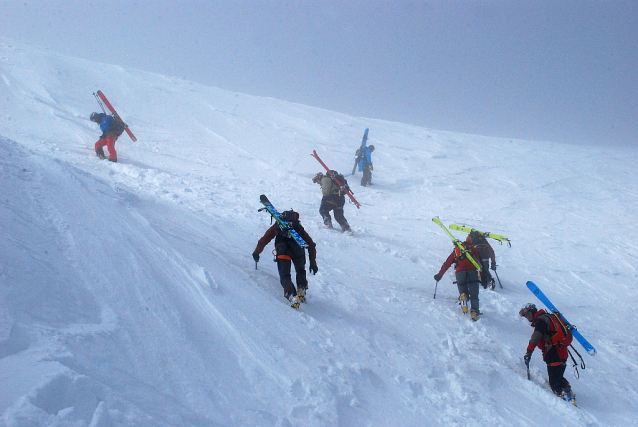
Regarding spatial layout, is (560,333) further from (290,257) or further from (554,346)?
(290,257)

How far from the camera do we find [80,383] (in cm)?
246

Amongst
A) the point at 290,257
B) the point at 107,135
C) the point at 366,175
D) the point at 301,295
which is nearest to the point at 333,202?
the point at 290,257

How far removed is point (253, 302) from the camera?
4.76 meters

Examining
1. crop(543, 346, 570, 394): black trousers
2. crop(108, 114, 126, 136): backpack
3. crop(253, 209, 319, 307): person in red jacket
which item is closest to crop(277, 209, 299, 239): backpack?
crop(253, 209, 319, 307): person in red jacket

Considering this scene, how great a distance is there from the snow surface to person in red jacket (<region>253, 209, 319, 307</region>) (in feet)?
0.70

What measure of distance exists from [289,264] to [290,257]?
0.39 feet

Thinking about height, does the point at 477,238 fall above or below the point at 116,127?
below

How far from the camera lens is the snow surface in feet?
9.42

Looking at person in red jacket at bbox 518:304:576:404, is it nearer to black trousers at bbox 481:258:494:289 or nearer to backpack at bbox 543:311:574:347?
backpack at bbox 543:311:574:347

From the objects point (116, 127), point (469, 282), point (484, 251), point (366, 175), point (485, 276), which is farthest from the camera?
point (366, 175)

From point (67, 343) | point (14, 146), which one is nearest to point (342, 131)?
point (14, 146)

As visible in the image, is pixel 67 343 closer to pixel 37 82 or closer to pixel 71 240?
pixel 71 240

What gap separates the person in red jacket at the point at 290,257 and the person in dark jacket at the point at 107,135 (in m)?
7.98

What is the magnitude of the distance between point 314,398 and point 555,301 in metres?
6.73
